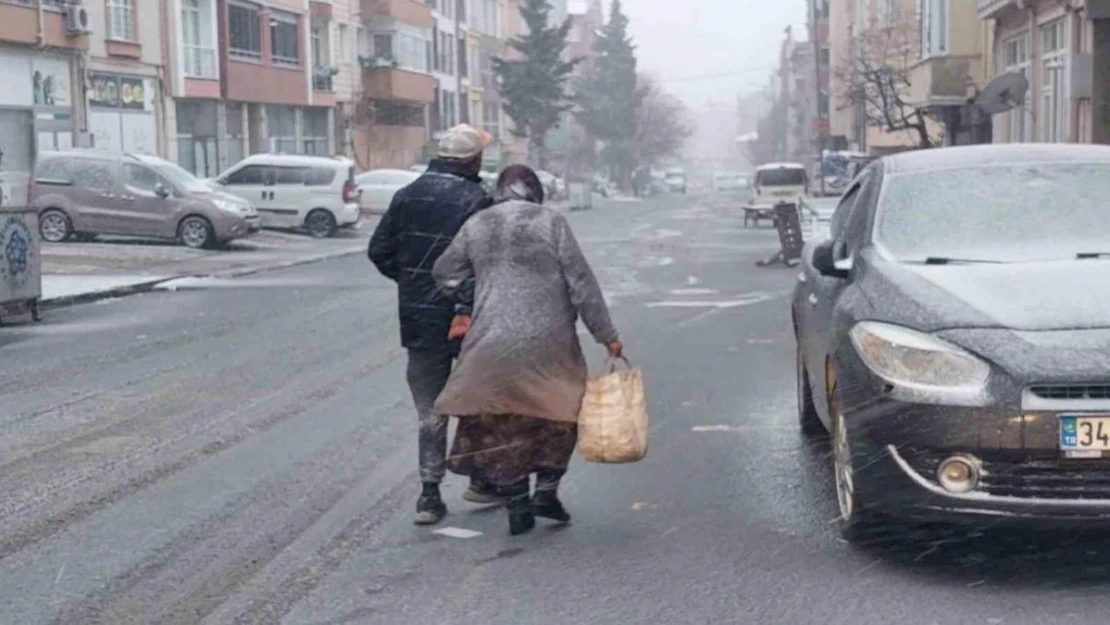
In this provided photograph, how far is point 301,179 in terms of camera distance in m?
36.4

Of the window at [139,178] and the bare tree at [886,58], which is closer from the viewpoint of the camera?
the window at [139,178]

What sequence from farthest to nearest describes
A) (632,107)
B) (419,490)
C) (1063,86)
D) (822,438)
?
(632,107) < (1063,86) < (822,438) < (419,490)

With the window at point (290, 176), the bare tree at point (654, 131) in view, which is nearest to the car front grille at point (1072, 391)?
the window at point (290, 176)

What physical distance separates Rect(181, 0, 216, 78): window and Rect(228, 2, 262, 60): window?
5.35 feet

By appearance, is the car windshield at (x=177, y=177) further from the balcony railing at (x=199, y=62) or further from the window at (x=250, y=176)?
the balcony railing at (x=199, y=62)

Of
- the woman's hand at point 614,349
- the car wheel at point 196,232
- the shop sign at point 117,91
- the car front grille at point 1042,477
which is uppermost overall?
the shop sign at point 117,91

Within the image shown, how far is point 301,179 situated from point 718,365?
24.5m

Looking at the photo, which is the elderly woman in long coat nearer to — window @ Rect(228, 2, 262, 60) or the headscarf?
the headscarf

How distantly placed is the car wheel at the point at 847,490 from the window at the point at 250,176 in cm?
3019

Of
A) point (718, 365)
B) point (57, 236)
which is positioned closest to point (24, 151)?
point (57, 236)

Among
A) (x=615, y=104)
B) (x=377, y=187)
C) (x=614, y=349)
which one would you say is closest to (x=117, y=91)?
(x=377, y=187)

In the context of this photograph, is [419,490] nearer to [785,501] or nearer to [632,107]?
[785,501]

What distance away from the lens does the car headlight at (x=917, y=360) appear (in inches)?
237

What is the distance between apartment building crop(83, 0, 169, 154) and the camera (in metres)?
37.4
